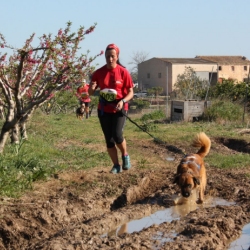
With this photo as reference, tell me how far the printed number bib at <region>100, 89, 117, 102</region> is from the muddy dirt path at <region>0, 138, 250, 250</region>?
120cm

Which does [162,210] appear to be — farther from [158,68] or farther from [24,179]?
[158,68]

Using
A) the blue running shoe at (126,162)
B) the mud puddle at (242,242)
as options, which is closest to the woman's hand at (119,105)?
the blue running shoe at (126,162)

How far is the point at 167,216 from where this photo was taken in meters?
6.74

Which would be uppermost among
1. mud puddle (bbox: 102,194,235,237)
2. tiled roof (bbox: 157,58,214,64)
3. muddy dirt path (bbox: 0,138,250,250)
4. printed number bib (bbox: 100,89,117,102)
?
tiled roof (bbox: 157,58,214,64)

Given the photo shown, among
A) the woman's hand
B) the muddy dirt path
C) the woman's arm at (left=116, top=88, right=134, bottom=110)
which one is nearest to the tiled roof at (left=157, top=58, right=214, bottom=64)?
the woman's arm at (left=116, top=88, right=134, bottom=110)

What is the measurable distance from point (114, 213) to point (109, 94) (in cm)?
207

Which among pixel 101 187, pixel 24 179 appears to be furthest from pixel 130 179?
pixel 24 179

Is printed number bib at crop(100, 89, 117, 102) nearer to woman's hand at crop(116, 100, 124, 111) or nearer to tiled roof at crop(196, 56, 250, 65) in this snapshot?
woman's hand at crop(116, 100, 124, 111)

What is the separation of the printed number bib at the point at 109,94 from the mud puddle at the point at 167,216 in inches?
68.3

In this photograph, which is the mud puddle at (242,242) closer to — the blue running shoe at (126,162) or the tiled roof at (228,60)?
the blue running shoe at (126,162)

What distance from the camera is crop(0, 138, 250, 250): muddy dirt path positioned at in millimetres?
5258

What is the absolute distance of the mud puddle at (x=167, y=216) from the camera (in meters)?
6.00

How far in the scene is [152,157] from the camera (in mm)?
10820

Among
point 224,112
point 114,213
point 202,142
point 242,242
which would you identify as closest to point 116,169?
point 202,142
